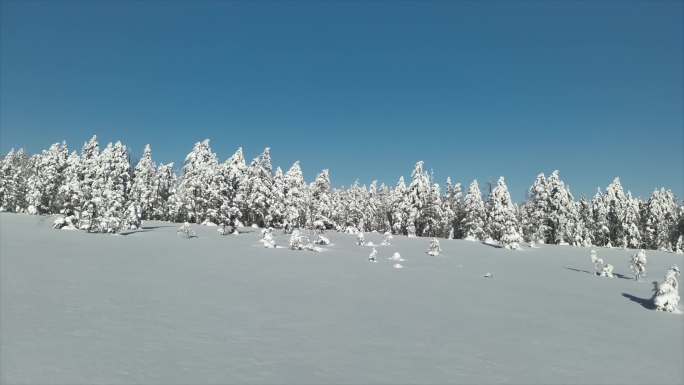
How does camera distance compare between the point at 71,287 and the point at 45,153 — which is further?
the point at 45,153

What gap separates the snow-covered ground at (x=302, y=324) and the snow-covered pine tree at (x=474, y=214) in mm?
52909

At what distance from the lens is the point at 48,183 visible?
79062 mm

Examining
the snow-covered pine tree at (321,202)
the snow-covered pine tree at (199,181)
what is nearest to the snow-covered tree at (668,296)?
the snow-covered pine tree at (321,202)

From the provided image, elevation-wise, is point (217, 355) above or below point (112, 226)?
below

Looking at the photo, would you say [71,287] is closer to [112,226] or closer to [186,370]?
[186,370]

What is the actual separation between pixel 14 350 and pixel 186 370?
15.3ft

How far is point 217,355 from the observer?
42.6 feet

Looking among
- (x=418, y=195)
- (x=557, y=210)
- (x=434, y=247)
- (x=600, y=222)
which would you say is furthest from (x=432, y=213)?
(x=600, y=222)

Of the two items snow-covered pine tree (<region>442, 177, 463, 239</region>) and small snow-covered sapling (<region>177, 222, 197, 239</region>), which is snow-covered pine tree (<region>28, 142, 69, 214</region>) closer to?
small snow-covered sapling (<region>177, 222, 197, 239</region>)

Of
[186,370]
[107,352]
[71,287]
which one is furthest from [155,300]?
[186,370]

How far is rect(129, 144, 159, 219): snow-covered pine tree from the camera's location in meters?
84.5

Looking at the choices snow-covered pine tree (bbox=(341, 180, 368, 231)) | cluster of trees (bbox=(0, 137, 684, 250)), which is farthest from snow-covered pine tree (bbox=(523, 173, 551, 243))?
snow-covered pine tree (bbox=(341, 180, 368, 231))

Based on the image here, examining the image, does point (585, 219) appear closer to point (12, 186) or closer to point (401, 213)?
point (401, 213)

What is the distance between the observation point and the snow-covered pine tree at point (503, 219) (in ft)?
219
